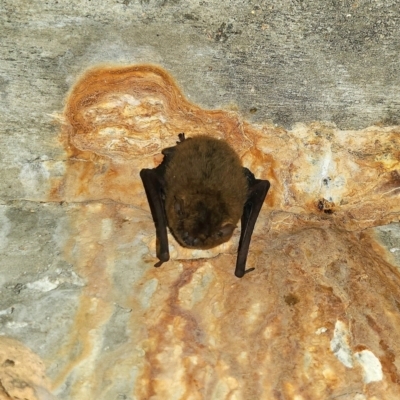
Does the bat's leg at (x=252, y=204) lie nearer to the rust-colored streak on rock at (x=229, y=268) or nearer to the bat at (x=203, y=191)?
the bat at (x=203, y=191)

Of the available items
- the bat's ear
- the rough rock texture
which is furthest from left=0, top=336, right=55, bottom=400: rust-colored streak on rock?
the bat's ear

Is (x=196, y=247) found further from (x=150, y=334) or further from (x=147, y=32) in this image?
(x=147, y=32)

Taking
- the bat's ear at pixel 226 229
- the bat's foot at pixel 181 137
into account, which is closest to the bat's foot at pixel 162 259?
the bat's ear at pixel 226 229

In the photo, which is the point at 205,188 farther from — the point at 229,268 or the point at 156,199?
the point at 229,268

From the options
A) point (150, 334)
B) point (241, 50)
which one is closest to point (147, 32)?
point (241, 50)

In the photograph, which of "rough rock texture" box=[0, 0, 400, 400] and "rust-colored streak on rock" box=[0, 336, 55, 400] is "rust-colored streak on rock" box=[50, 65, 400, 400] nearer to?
"rough rock texture" box=[0, 0, 400, 400]

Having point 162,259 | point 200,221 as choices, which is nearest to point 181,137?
point 200,221
